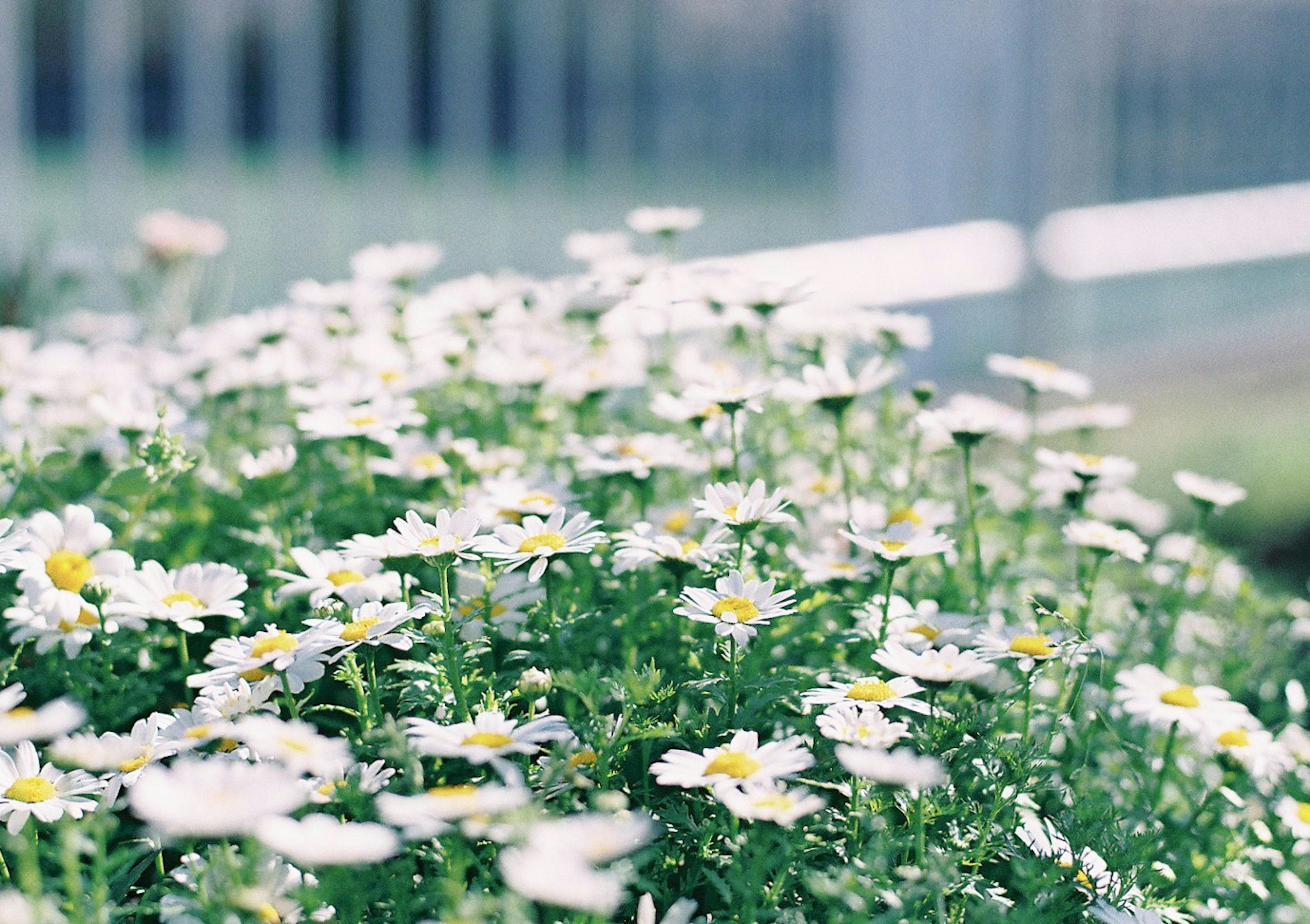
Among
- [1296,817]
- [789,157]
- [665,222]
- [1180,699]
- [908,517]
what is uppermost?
[665,222]

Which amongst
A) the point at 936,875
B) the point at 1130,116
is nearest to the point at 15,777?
the point at 936,875

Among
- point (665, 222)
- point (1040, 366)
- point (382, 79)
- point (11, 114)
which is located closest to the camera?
point (1040, 366)

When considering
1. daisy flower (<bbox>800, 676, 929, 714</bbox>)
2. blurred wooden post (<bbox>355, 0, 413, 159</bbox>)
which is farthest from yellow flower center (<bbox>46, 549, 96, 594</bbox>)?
blurred wooden post (<bbox>355, 0, 413, 159</bbox>)

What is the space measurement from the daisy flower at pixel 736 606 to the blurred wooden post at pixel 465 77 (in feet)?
12.7

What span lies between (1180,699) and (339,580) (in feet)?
2.36

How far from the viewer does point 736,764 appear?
99 centimetres

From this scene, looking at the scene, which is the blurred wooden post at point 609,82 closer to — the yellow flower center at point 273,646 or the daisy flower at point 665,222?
the daisy flower at point 665,222

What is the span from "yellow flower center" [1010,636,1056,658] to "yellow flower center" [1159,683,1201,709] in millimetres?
178

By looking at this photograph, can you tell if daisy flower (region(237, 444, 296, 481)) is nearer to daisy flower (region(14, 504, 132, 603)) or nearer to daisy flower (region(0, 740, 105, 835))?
daisy flower (region(14, 504, 132, 603))

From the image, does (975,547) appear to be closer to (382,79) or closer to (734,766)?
(734,766)

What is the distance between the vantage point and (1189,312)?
23.8ft

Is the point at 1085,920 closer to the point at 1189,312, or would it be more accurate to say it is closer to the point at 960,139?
the point at 960,139

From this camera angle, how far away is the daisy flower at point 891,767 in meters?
0.92

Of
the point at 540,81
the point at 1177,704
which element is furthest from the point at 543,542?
the point at 540,81
